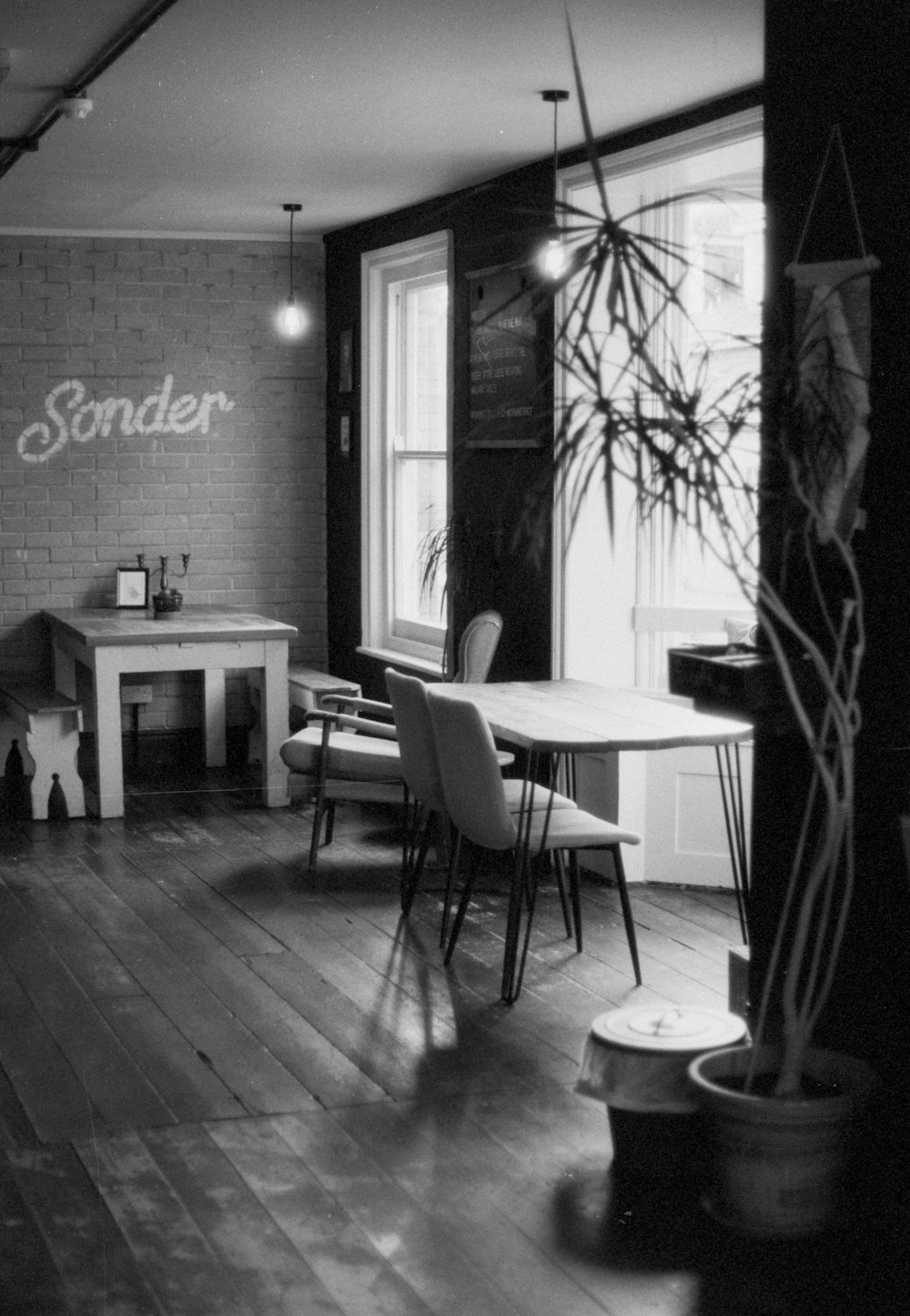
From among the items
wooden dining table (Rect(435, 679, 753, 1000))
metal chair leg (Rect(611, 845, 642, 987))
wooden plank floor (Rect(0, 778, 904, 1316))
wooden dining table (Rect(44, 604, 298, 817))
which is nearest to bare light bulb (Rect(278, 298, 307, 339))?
wooden dining table (Rect(44, 604, 298, 817))

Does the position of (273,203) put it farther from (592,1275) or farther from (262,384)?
(592,1275)

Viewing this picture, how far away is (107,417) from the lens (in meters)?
8.86

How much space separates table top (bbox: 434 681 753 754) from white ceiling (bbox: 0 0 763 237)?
1874 mm

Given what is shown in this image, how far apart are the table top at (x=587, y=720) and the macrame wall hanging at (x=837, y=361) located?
3.72ft

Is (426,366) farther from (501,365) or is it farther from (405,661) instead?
(405,661)

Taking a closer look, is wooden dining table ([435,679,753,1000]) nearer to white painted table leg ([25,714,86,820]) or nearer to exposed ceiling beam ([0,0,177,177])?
exposed ceiling beam ([0,0,177,177])

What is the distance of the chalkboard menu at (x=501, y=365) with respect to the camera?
22.0ft

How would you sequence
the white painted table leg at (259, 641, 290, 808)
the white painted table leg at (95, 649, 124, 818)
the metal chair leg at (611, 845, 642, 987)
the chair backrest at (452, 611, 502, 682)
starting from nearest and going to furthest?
the metal chair leg at (611, 845, 642, 987)
the chair backrest at (452, 611, 502, 682)
the white painted table leg at (95, 649, 124, 818)
the white painted table leg at (259, 641, 290, 808)

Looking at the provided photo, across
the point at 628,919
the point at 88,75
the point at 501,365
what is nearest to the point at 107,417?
the point at 501,365

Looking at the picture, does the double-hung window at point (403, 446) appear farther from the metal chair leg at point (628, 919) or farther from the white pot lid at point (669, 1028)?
the white pot lid at point (669, 1028)

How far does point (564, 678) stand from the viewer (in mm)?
6242

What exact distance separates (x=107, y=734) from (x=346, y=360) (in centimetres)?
257

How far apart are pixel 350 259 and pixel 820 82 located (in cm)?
546

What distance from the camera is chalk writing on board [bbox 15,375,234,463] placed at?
28.7ft
